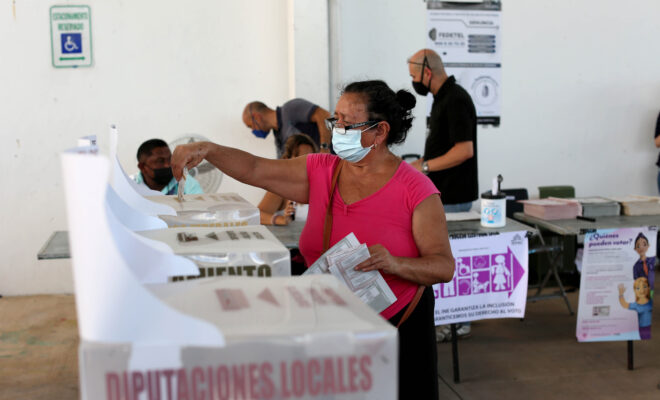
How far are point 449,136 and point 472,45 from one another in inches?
77.1

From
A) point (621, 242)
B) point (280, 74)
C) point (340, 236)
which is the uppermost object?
point (280, 74)

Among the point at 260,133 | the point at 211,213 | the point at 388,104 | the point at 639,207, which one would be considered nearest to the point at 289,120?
the point at 260,133

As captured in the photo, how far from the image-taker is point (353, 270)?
5.63 feet

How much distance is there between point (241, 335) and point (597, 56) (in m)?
5.65

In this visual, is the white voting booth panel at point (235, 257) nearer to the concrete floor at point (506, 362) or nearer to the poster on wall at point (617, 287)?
the concrete floor at point (506, 362)

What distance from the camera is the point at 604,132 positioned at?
5.81 metres

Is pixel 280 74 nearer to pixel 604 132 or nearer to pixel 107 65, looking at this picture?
pixel 107 65

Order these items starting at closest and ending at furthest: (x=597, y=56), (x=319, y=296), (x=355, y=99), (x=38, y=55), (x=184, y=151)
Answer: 1. (x=319, y=296)
2. (x=184, y=151)
3. (x=355, y=99)
4. (x=38, y=55)
5. (x=597, y=56)

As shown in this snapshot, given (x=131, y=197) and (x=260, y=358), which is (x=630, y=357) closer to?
(x=131, y=197)

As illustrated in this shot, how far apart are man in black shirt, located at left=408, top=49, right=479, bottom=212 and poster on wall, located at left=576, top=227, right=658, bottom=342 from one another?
81 cm

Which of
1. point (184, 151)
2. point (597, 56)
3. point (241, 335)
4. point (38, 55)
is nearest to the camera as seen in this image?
point (241, 335)

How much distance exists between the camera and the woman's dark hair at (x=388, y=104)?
6.35ft

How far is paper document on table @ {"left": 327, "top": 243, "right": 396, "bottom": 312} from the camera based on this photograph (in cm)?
169

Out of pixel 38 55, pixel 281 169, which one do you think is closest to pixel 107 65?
pixel 38 55
